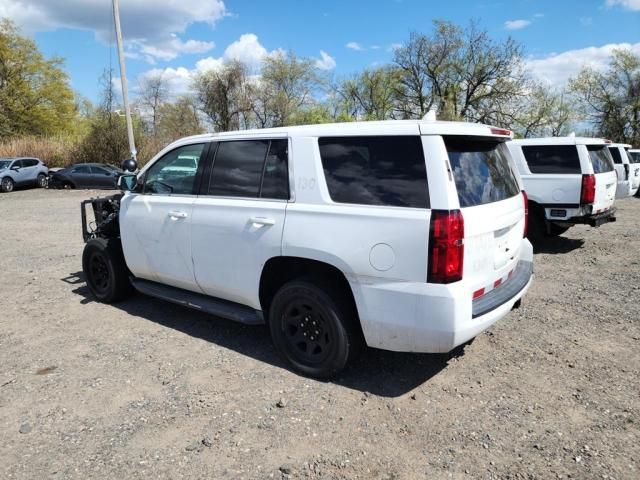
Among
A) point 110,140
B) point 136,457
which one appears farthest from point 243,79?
point 136,457

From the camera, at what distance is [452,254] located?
9.46 ft

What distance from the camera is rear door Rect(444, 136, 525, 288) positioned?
3.04m

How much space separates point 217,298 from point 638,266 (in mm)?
6080

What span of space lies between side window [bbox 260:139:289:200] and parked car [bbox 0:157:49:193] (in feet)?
80.7

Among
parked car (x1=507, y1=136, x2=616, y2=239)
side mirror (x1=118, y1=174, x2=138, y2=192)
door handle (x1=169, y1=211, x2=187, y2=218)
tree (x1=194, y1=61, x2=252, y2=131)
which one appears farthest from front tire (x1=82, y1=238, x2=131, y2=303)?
tree (x1=194, y1=61, x2=252, y2=131)

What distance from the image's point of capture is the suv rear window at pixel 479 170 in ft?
10.2

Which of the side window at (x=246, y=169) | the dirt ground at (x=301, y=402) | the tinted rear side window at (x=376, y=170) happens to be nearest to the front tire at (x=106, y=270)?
the dirt ground at (x=301, y=402)

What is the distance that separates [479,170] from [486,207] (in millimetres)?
299

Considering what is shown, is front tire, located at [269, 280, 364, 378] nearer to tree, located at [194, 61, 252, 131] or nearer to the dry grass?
the dry grass

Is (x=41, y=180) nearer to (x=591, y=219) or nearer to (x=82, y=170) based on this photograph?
(x=82, y=170)

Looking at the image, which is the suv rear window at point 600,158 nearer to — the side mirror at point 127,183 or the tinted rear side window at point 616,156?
the side mirror at point 127,183

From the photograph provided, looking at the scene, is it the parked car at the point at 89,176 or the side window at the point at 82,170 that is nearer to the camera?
the parked car at the point at 89,176

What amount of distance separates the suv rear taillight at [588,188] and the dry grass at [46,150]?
30764 millimetres

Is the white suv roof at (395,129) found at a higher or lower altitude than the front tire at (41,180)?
higher
